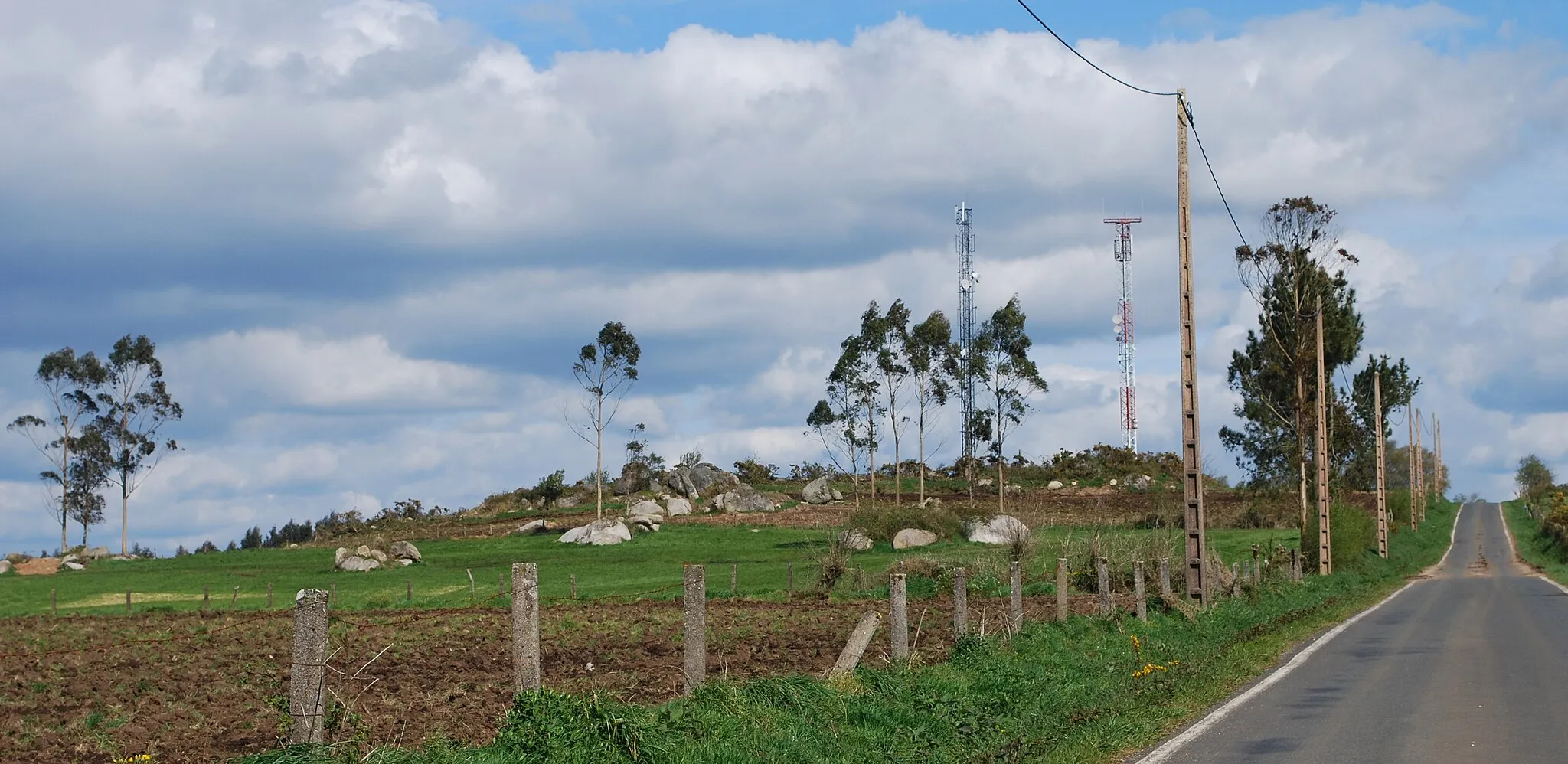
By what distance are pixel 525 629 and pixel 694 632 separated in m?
2.06

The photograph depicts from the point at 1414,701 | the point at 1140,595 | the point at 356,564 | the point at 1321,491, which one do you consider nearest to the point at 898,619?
the point at 1414,701

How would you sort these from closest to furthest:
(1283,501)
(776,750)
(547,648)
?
(776,750) < (547,648) < (1283,501)

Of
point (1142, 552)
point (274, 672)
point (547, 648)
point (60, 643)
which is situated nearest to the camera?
point (274, 672)

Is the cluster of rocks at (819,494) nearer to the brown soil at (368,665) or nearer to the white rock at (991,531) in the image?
the white rock at (991,531)

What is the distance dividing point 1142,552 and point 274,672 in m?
20.3

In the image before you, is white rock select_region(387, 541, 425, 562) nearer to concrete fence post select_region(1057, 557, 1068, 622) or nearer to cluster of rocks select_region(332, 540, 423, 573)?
cluster of rocks select_region(332, 540, 423, 573)

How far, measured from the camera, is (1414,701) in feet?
48.5

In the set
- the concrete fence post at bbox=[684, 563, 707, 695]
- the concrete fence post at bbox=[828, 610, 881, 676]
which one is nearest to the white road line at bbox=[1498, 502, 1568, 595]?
the concrete fence post at bbox=[828, 610, 881, 676]

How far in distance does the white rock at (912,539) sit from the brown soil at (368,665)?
27.7m

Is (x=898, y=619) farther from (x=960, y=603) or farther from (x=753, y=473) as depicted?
(x=753, y=473)

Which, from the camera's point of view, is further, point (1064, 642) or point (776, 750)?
point (1064, 642)

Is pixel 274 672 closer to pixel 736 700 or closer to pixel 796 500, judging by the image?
pixel 736 700

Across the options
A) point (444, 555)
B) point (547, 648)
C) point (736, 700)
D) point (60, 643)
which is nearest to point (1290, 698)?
point (736, 700)

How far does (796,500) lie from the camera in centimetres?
9338
